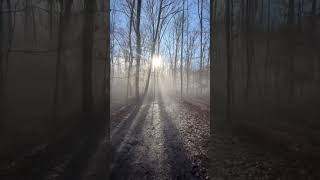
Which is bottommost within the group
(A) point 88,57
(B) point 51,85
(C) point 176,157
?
(C) point 176,157

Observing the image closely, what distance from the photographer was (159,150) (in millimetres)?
5965

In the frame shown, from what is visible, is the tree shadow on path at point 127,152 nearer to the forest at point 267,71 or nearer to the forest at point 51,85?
the forest at point 51,85

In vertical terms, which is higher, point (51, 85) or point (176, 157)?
point (51, 85)

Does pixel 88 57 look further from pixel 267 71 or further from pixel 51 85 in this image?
pixel 267 71

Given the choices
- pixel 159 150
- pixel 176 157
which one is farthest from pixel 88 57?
pixel 176 157

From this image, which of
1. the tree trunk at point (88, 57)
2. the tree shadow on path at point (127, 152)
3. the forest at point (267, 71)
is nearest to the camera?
the tree shadow on path at point (127, 152)

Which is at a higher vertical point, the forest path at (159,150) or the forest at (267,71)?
the forest at (267,71)

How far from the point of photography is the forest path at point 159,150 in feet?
14.8

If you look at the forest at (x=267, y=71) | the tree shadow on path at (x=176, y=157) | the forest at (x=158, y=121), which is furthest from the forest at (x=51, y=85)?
the forest at (x=267, y=71)

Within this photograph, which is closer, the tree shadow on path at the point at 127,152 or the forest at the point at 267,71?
the tree shadow on path at the point at 127,152

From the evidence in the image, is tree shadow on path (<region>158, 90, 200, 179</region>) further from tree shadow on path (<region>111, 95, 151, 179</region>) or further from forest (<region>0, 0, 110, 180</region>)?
forest (<region>0, 0, 110, 180</region>)

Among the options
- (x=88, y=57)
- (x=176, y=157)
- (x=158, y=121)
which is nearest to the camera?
(x=176, y=157)

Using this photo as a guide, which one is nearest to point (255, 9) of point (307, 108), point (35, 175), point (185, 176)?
A: point (307, 108)

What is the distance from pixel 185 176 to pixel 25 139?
3225 millimetres
